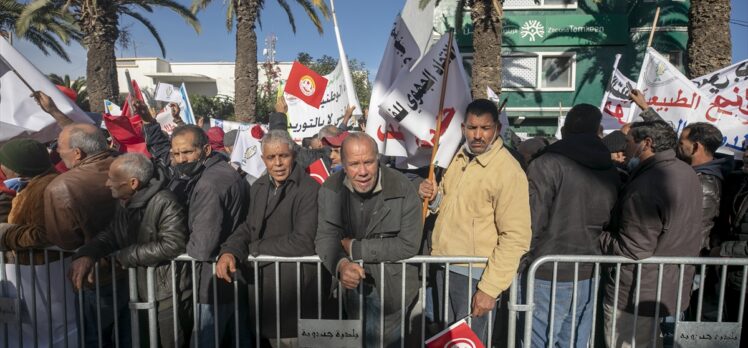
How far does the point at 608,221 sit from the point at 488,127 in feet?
3.62

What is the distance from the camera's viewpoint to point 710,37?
8445mm

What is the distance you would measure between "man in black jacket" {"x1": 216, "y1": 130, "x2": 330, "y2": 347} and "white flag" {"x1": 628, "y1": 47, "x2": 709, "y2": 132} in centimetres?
438

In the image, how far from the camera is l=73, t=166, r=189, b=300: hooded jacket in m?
2.98

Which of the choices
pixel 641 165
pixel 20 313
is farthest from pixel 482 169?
pixel 20 313

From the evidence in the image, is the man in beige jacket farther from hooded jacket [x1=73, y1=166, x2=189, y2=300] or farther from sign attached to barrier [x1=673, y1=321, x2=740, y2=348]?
hooded jacket [x1=73, y1=166, x2=189, y2=300]

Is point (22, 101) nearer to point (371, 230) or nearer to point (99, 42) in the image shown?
point (371, 230)

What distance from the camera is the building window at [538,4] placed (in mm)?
20984

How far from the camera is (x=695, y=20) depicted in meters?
8.59

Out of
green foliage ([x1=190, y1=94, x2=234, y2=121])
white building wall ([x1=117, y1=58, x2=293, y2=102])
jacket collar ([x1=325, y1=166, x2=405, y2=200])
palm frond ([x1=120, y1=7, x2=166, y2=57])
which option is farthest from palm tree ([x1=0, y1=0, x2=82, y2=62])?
white building wall ([x1=117, y1=58, x2=293, y2=102])

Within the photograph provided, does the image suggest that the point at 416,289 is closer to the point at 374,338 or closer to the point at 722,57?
the point at 374,338

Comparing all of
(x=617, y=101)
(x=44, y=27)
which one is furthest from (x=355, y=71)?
(x=617, y=101)

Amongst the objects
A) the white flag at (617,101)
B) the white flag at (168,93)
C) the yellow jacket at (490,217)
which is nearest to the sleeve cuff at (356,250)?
the yellow jacket at (490,217)

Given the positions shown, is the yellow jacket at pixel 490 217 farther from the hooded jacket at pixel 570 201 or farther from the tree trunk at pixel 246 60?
the tree trunk at pixel 246 60

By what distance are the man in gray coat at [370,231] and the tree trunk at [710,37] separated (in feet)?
25.9
